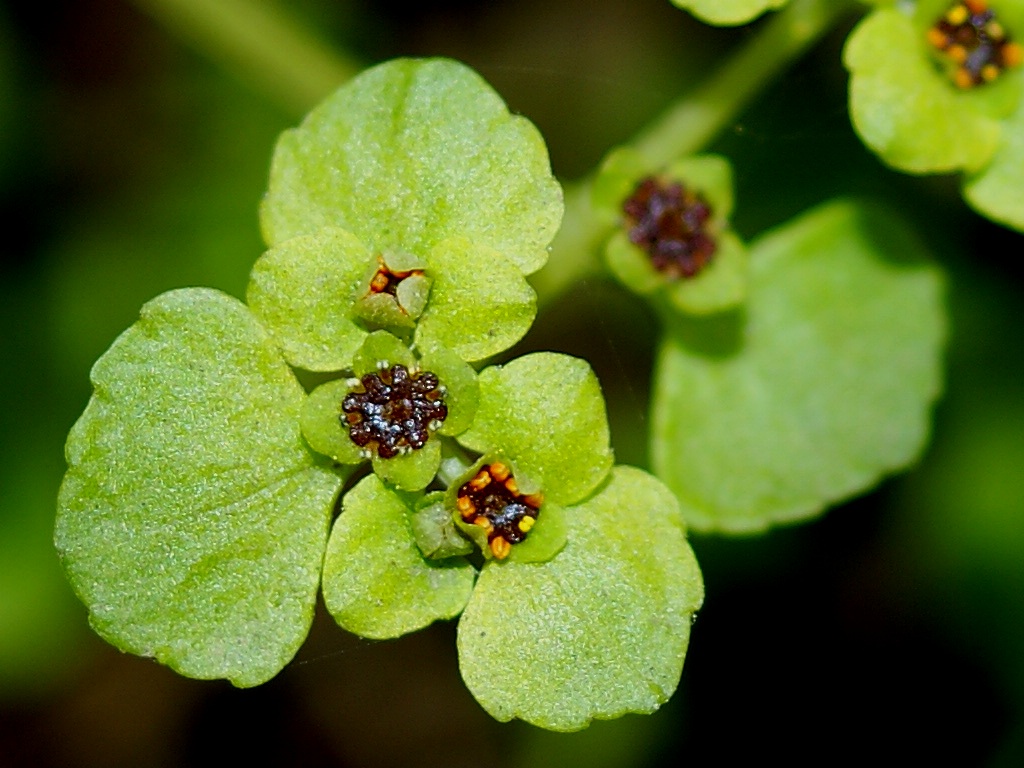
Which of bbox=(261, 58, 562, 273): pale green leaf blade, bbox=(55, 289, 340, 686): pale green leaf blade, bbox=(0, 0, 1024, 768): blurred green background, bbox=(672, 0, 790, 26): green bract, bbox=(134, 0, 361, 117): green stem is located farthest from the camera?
bbox=(0, 0, 1024, 768): blurred green background

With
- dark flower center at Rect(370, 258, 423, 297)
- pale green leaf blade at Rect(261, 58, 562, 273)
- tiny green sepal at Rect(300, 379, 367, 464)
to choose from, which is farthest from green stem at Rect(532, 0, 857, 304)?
tiny green sepal at Rect(300, 379, 367, 464)

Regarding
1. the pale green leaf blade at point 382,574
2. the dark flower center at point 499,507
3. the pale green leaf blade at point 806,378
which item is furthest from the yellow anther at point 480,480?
the pale green leaf blade at point 806,378

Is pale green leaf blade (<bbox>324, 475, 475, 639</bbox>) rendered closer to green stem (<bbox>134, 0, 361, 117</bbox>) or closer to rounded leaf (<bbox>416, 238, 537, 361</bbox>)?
rounded leaf (<bbox>416, 238, 537, 361</bbox>)

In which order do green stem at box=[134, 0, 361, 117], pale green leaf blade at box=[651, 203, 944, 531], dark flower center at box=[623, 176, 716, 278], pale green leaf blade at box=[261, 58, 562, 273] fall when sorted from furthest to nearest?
green stem at box=[134, 0, 361, 117]
pale green leaf blade at box=[651, 203, 944, 531]
dark flower center at box=[623, 176, 716, 278]
pale green leaf blade at box=[261, 58, 562, 273]

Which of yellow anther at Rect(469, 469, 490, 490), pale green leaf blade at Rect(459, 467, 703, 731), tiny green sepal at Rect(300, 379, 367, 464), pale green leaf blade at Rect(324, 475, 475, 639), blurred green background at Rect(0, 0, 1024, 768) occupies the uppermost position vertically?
tiny green sepal at Rect(300, 379, 367, 464)

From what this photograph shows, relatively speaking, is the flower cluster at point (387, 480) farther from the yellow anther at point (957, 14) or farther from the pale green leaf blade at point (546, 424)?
the yellow anther at point (957, 14)

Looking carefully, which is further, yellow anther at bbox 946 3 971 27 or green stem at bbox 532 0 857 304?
green stem at bbox 532 0 857 304

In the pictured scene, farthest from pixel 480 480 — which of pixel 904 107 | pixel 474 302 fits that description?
pixel 904 107

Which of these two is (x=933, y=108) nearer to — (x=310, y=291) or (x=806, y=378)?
(x=806, y=378)

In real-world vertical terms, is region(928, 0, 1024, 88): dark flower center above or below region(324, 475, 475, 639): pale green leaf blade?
above
